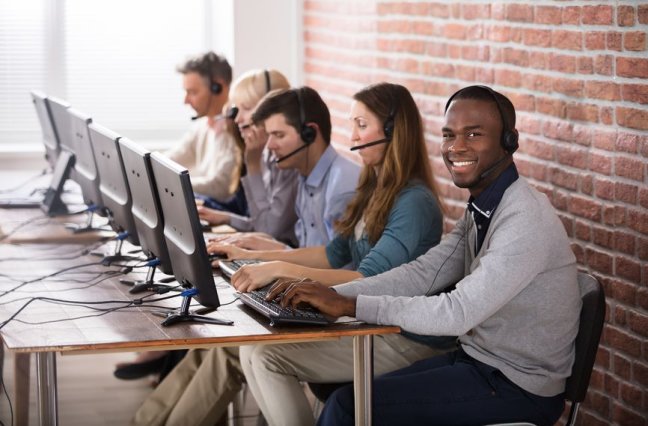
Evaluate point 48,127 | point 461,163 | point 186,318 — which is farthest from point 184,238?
point 48,127

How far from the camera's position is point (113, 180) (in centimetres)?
321

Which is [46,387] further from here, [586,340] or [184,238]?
[586,340]

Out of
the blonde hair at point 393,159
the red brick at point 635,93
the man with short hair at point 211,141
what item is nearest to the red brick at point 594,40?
the red brick at point 635,93

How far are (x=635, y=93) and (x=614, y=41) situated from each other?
161 millimetres

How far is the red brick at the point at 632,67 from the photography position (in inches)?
103

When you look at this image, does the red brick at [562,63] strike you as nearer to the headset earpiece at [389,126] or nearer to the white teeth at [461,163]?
the headset earpiece at [389,126]

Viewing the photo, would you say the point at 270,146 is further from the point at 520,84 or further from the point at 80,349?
the point at 80,349

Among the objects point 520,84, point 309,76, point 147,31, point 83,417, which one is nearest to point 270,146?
point 520,84

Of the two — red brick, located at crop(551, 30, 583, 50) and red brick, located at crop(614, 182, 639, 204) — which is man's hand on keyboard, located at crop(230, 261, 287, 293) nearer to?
red brick, located at crop(614, 182, 639, 204)

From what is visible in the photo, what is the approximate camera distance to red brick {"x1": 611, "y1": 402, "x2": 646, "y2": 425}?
9.02ft

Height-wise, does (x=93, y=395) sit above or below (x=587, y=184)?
below

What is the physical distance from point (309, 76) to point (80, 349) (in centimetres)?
343

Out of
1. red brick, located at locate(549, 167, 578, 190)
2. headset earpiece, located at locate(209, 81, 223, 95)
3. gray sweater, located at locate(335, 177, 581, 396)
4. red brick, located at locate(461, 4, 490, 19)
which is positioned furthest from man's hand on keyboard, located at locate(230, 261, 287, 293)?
headset earpiece, located at locate(209, 81, 223, 95)

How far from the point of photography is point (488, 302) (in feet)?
7.55
